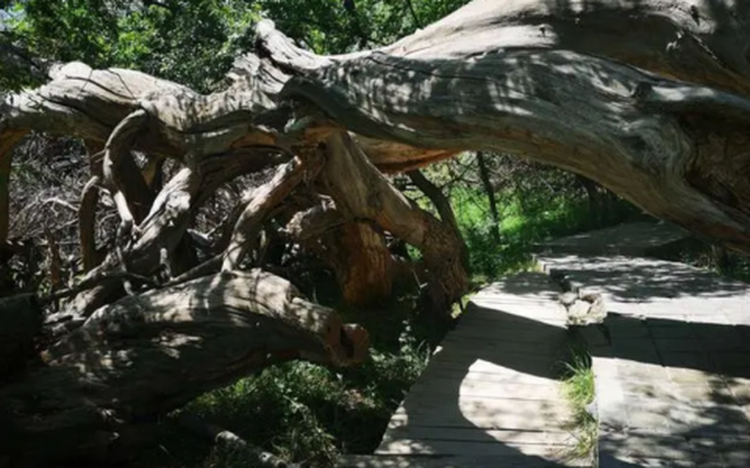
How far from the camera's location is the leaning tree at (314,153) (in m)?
3.44

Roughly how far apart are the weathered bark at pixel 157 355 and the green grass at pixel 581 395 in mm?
1401

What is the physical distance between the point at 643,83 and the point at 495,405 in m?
2.88

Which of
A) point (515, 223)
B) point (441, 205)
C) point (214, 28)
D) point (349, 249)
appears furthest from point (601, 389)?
point (515, 223)

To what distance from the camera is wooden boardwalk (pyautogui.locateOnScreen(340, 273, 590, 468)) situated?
481cm

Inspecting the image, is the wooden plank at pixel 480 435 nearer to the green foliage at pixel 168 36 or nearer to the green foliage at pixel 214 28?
the green foliage at pixel 168 36

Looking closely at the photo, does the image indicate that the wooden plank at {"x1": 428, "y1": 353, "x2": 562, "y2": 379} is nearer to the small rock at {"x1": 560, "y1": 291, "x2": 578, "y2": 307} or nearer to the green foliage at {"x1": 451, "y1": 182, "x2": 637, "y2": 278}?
the small rock at {"x1": 560, "y1": 291, "x2": 578, "y2": 307}

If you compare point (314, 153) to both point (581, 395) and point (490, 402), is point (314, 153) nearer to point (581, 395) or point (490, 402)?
point (490, 402)

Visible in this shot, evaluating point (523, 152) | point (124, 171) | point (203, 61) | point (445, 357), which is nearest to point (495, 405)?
point (445, 357)

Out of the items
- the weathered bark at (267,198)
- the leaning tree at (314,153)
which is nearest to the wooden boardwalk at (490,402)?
the leaning tree at (314,153)

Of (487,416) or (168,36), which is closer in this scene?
(487,416)

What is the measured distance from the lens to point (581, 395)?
18.4 feet

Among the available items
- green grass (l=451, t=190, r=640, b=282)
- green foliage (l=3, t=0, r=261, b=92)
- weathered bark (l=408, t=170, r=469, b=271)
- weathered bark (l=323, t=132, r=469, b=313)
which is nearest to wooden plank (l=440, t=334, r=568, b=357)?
weathered bark (l=323, t=132, r=469, b=313)

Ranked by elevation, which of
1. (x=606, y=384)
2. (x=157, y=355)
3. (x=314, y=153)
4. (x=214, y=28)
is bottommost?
(x=606, y=384)

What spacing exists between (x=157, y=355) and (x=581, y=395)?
2.82m
